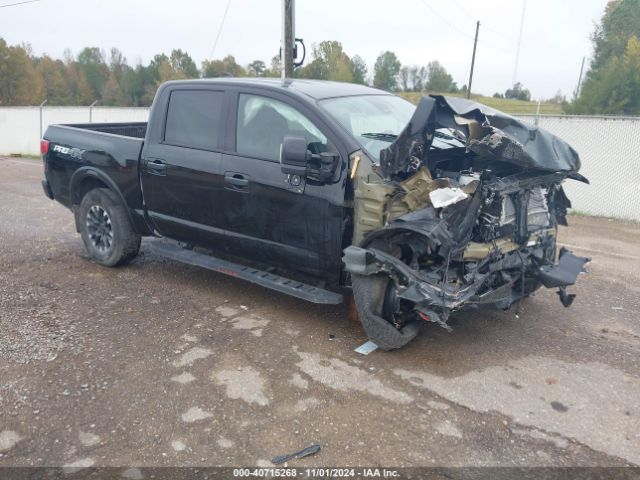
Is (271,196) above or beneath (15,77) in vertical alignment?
beneath

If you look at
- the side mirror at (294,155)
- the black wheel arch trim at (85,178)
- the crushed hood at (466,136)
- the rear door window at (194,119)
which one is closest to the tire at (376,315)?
the crushed hood at (466,136)

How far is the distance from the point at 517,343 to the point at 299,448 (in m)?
2.18

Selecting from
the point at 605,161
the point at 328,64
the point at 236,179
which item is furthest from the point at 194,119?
the point at 328,64

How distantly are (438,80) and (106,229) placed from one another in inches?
2400

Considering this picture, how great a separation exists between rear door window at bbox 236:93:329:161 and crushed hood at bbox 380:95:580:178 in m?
0.68

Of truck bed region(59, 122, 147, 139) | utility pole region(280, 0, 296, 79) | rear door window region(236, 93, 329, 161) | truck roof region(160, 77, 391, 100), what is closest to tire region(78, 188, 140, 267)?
truck bed region(59, 122, 147, 139)

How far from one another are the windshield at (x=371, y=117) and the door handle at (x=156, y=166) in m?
1.73

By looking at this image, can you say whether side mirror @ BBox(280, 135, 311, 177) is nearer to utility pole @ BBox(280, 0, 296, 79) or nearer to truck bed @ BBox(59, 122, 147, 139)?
truck bed @ BBox(59, 122, 147, 139)

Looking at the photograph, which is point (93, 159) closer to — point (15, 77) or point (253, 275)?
point (253, 275)

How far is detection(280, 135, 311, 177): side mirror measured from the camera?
13.5ft

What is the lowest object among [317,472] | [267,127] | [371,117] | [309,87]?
[317,472]

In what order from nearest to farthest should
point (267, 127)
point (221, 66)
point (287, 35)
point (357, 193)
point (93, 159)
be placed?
point (357, 193) → point (267, 127) → point (93, 159) → point (287, 35) → point (221, 66)

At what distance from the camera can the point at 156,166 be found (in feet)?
17.3

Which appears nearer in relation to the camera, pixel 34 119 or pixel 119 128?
pixel 119 128
